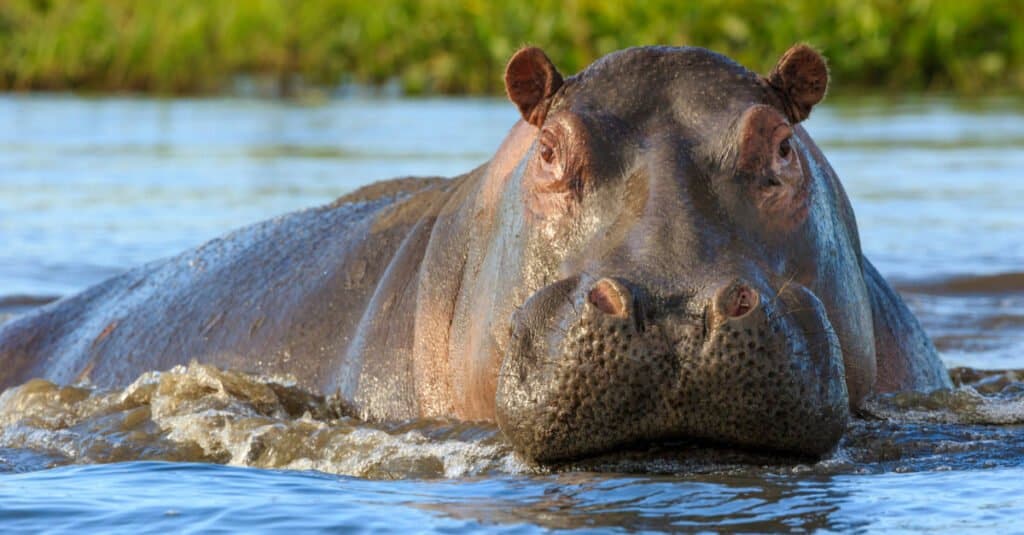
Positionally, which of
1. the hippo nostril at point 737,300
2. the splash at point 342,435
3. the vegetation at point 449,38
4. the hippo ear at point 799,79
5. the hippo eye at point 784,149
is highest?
the vegetation at point 449,38

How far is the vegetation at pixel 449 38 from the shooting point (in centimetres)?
2636

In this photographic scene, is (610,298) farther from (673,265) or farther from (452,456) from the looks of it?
(452,456)

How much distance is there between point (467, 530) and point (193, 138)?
51.3ft

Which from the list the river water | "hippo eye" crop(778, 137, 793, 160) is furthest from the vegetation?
"hippo eye" crop(778, 137, 793, 160)

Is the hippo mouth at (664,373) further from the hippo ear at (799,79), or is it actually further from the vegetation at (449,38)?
the vegetation at (449,38)

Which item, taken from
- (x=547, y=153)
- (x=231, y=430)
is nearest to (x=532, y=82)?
(x=547, y=153)

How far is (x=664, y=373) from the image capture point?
3754mm

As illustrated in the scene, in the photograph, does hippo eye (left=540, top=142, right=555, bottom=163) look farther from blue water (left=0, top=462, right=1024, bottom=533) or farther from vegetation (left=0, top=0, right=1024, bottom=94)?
vegetation (left=0, top=0, right=1024, bottom=94)

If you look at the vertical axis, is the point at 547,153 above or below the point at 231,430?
above

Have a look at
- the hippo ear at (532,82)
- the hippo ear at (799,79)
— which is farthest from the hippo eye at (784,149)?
the hippo ear at (532,82)

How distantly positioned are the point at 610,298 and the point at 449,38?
25253 mm

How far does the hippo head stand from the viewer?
377cm

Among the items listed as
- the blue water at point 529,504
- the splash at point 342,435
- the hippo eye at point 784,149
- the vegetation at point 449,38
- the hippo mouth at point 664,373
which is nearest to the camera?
the blue water at point 529,504

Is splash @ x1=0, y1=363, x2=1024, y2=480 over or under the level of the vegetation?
under
